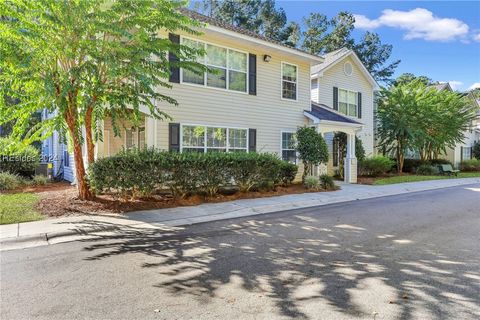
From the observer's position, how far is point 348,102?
19.8 m

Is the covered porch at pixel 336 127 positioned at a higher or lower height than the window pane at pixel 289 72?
lower

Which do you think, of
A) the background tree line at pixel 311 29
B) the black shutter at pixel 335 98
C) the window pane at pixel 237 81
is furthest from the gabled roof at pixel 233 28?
the background tree line at pixel 311 29

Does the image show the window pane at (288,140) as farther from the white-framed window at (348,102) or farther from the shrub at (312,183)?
the white-framed window at (348,102)

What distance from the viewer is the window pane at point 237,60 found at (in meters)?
12.8

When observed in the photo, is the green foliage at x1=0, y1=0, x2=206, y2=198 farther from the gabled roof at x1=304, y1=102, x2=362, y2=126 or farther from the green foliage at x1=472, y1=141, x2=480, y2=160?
the green foliage at x1=472, y1=141, x2=480, y2=160

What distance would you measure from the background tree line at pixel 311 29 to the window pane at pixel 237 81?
27530 mm

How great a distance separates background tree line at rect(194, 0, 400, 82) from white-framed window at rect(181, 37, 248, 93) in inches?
1083

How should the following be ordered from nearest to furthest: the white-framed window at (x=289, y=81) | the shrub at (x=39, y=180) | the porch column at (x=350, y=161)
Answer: the shrub at (x=39, y=180), the white-framed window at (x=289, y=81), the porch column at (x=350, y=161)

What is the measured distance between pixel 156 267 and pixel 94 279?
0.80 metres

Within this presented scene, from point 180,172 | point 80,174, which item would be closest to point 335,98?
point 180,172

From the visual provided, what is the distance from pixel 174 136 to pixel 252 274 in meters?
7.86

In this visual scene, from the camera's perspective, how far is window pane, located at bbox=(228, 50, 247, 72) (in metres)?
12.8

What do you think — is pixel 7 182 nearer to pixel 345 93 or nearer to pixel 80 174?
pixel 80 174

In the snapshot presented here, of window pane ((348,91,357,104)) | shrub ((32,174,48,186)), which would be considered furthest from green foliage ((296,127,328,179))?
shrub ((32,174,48,186))
